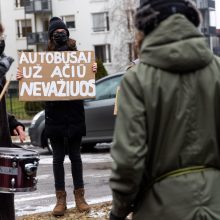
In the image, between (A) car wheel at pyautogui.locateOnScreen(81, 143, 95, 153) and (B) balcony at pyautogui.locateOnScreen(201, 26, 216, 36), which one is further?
→ (B) balcony at pyautogui.locateOnScreen(201, 26, 216, 36)

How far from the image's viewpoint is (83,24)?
2532 inches

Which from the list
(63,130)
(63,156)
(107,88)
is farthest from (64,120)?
(107,88)

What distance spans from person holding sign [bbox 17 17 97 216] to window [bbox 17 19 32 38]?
63.2 meters

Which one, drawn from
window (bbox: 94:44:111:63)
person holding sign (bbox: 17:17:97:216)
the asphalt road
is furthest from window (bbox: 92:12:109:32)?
person holding sign (bbox: 17:17:97:216)

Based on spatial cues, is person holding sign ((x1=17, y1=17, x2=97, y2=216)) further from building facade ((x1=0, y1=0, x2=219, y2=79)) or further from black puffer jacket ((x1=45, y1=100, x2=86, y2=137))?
building facade ((x1=0, y1=0, x2=219, y2=79))

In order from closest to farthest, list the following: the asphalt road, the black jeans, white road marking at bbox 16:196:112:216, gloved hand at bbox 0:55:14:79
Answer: gloved hand at bbox 0:55:14:79 < the black jeans < white road marking at bbox 16:196:112:216 < the asphalt road

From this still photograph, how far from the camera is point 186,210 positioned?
3.14 meters

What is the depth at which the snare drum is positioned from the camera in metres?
5.08

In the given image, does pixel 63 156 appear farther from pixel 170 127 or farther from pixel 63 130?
pixel 170 127

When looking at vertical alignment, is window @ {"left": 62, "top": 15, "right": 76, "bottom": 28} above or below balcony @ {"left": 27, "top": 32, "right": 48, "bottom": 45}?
above

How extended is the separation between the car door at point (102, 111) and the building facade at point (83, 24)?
120 ft

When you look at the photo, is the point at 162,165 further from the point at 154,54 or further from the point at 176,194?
the point at 154,54

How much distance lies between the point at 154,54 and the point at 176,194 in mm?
642

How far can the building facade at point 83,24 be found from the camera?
56031 millimetres
